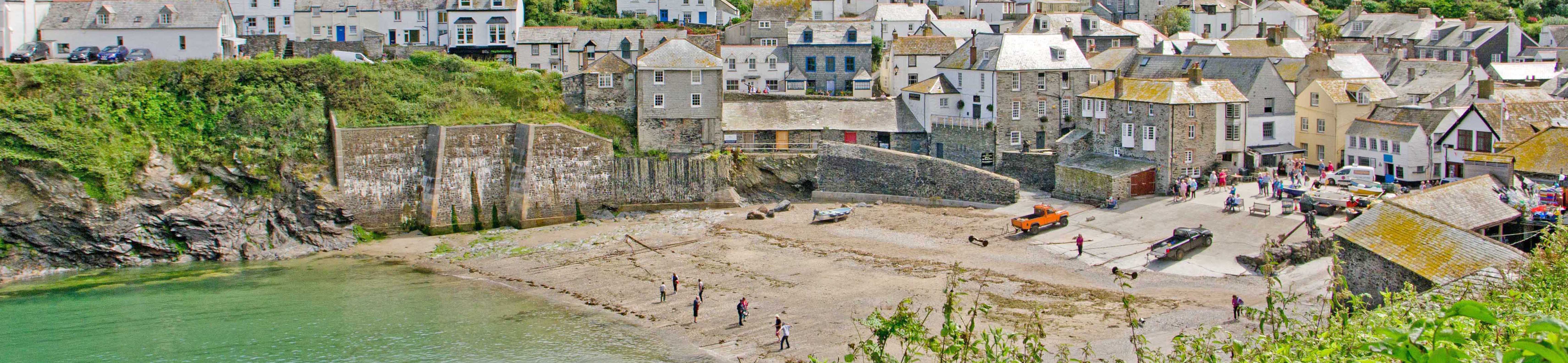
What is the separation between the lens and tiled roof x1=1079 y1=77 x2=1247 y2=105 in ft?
119

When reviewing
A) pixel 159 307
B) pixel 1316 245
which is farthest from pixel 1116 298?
pixel 159 307

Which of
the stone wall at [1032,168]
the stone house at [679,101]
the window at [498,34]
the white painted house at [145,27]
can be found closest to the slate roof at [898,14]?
the stone house at [679,101]

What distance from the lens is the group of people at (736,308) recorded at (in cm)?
2420

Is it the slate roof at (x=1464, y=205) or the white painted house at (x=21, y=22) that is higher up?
the white painted house at (x=21, y=22)

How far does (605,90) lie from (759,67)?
8.99m

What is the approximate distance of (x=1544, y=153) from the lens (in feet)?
101

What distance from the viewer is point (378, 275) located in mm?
31969

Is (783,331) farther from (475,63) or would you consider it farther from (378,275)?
(475,63)

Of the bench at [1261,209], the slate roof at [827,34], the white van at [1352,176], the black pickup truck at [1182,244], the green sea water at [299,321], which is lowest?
the green sea water at [299,321]

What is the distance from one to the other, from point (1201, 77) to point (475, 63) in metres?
25.2

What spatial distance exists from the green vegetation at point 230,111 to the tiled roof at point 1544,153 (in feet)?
87.1

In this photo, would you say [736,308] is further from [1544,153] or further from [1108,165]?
[1544,153]

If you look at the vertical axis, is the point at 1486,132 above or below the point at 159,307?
above

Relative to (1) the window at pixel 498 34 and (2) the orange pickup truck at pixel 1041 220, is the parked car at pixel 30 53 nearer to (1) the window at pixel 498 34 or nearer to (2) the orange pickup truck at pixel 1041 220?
(1) the window at pixel 498 34
